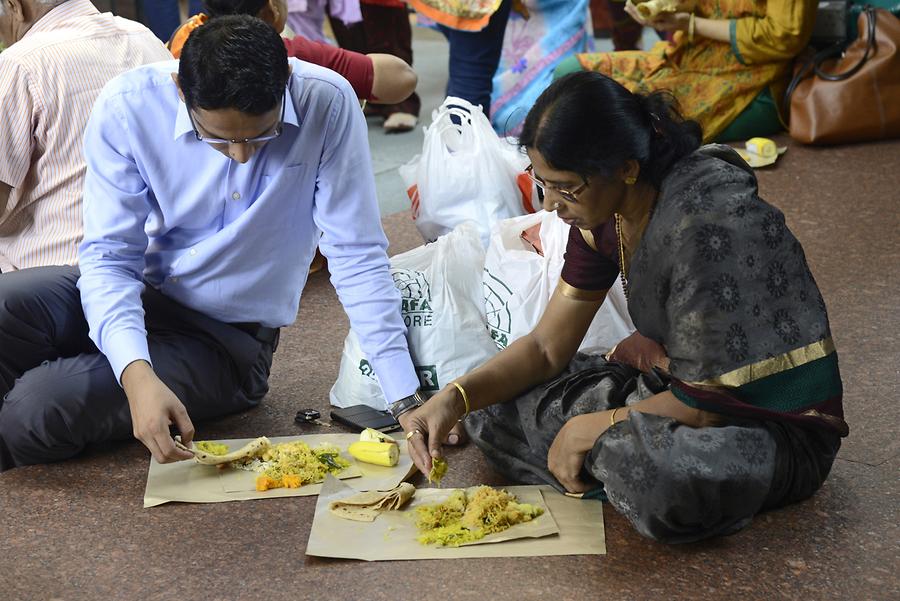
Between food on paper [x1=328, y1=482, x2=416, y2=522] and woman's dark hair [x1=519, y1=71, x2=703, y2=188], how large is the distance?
0.72 metres

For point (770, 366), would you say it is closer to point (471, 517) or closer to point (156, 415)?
point (471, 517)

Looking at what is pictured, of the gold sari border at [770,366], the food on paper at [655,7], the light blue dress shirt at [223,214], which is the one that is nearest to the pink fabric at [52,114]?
the light blue dress shirt at [223,214]

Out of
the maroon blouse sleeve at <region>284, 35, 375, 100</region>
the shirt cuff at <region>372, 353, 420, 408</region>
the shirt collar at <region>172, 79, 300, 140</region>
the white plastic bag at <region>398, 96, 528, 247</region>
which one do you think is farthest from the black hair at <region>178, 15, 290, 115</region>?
the white plastic bag at <region>398, 96, 528, 247</region>

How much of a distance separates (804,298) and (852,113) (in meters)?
2.92

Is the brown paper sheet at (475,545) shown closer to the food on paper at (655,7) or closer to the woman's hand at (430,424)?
the woman's hand at (430,424)

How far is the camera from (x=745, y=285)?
6.33 ft

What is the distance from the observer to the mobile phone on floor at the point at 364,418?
260 cm

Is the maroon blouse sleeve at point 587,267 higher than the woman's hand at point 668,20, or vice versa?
the maroon blouse sleeve at point 587,267

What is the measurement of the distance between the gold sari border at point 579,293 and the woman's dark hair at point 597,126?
0.37 metres

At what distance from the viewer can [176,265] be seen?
8.35ft

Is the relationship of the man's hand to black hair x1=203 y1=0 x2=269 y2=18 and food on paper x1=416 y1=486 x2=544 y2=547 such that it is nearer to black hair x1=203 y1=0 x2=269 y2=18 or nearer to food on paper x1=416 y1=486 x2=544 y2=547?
food on paper x1=416 y1=486 x2=544 y2=547

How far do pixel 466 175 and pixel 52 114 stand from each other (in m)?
1.23

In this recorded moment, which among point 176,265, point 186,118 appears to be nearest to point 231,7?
point 186,118

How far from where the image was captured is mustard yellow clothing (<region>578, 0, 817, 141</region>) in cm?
458
